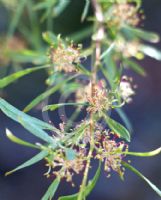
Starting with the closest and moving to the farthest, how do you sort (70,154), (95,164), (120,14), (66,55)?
(70,154) → (66,55) → (120,14) → (95,164)

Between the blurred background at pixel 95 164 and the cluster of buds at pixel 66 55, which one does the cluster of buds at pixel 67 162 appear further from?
the blurred background at pixel 95 164

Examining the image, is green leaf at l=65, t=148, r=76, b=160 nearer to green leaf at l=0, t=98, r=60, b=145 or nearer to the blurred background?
green leaf at l=0, t=98, r=60, b=145

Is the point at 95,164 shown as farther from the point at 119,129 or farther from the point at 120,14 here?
the point at 119,129

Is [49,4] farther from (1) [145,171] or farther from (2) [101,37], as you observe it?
(1) [145,171]

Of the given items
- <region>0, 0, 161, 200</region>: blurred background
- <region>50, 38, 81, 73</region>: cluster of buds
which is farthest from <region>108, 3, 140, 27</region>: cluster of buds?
<region>0, 0, 161, 200</region>: blurred background

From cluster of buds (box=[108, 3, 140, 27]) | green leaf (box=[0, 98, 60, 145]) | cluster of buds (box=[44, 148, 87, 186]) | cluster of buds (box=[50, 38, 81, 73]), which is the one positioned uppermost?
cluster of buds (box=[108, 3, 140, 27])

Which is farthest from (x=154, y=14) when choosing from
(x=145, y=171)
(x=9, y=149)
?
(x=9, y=149)

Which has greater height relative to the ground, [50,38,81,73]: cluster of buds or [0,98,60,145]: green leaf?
[50,38,81,73]: cluster of buds

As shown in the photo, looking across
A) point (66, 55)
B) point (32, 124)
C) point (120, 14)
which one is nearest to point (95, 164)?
point (120, 14)

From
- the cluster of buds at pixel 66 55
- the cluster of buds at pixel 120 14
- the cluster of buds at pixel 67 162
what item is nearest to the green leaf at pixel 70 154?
the cluster of buds at pixel 67 162
